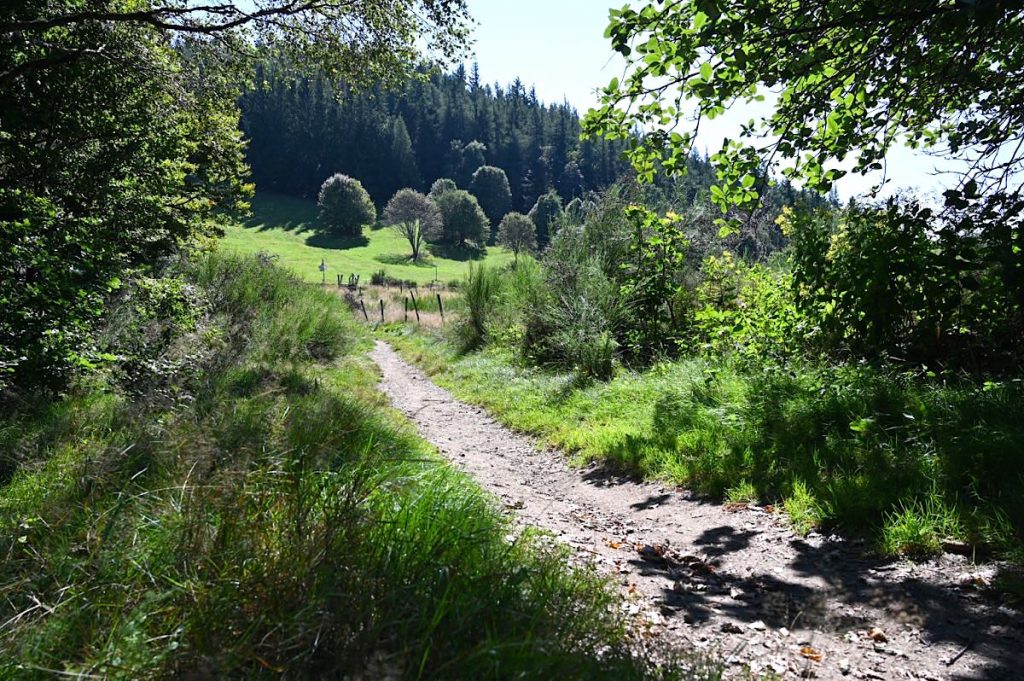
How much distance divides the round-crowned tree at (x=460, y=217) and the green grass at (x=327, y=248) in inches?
134

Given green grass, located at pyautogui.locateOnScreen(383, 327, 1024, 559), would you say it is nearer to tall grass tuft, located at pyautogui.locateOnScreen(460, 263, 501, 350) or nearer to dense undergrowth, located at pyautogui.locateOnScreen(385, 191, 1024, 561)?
dense undergrowth, located at pyautogui.locateOnScreen(385, 191, 1024, 561)

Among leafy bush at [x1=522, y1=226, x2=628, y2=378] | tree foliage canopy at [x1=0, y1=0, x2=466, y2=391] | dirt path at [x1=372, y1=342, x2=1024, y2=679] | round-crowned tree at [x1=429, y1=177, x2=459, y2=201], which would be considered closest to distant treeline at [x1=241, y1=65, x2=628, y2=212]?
round-crowned tree at [x1=429, y1=177, x2=459, y2=201]

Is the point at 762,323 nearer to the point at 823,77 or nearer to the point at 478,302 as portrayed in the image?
the point at 823,77

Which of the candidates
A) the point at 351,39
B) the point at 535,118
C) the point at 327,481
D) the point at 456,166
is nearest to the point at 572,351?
the point at 351,39

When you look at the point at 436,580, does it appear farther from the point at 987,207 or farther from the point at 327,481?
the point at 987,207

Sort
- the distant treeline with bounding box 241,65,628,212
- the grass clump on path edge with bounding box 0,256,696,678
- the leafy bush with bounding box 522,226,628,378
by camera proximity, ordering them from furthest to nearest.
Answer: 1. the distant treeline with bounding box 241,65,628,212
2. the leafy bush with bounding box 522,226,628,378
3. the grass clump on path edge with bounding box 0,256,696,678

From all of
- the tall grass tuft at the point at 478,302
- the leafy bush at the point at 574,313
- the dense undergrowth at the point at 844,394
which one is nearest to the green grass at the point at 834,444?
the dense undergrowth at the point at 844,394

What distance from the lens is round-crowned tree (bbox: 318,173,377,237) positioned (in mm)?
86938

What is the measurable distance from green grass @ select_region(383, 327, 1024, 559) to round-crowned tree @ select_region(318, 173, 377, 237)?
86586mm

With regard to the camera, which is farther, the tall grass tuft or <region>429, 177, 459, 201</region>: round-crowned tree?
<region>429, 177, 459, 201</region>: round-crowned tree

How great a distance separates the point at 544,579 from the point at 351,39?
8114mm

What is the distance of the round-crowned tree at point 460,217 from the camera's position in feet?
294

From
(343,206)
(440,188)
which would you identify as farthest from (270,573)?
(440,188)

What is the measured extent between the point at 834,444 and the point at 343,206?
91.2 metres
